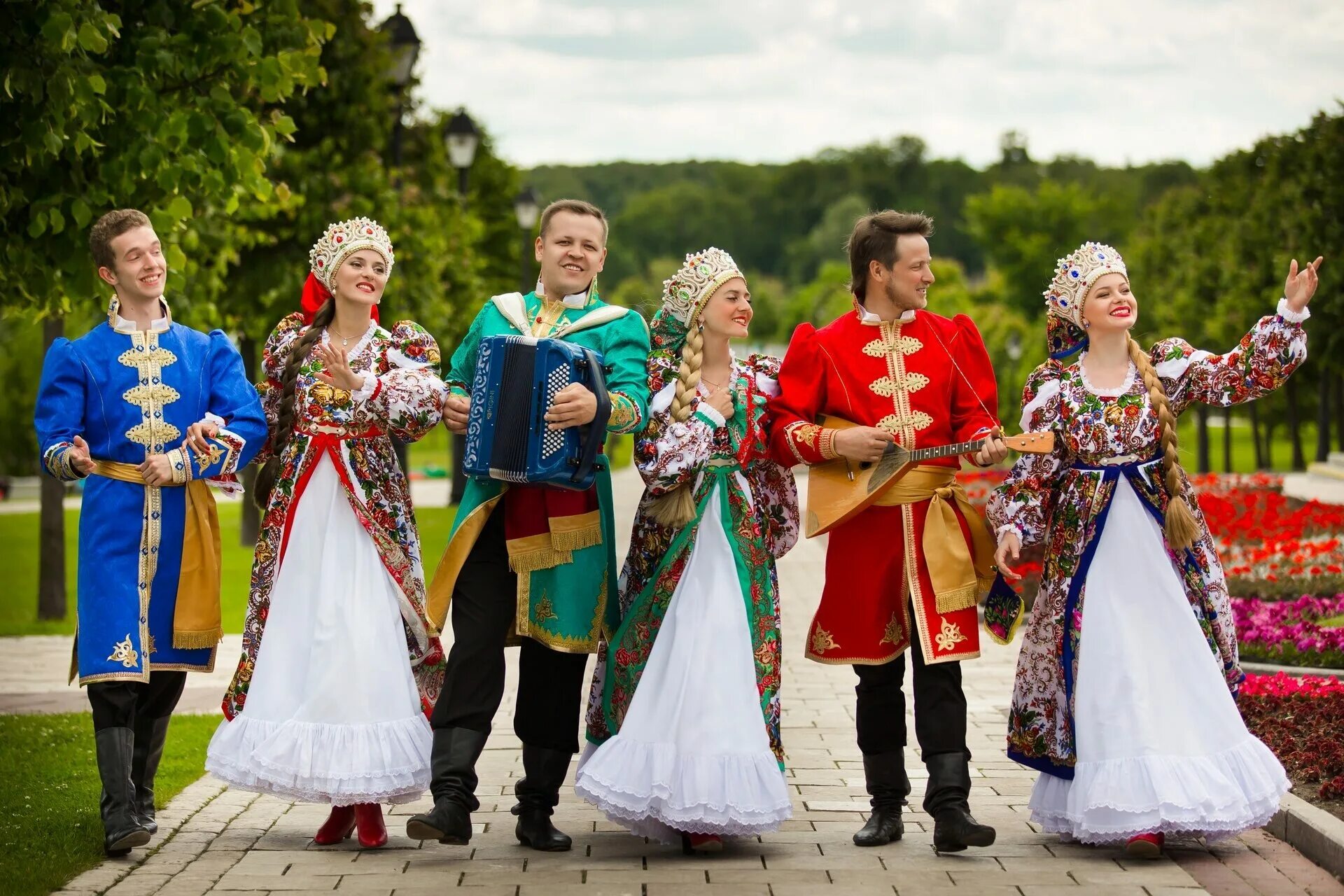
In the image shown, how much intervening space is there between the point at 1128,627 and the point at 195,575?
3.46m

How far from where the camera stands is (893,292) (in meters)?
6.43

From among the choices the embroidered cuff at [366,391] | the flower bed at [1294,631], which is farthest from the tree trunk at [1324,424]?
the embroidered cuff at [366,391]

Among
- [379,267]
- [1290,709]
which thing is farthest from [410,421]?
[1290,709]

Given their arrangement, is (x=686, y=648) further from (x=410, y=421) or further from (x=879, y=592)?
(x=410, y=421)

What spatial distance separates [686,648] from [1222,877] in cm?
198

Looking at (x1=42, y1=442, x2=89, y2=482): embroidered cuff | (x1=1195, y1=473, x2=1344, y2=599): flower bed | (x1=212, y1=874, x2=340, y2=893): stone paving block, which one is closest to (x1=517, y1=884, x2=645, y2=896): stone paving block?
(x1=212, y1=874, x2=340, y2=893): stone paving block

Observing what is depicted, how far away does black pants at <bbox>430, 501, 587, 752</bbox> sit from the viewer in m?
6.10

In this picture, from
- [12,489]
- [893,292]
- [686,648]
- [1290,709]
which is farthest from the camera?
[12,489]

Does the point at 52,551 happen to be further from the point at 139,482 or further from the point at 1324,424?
the point at 1324,424

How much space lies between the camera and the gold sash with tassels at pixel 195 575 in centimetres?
632

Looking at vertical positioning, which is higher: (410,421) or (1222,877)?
(410,421)

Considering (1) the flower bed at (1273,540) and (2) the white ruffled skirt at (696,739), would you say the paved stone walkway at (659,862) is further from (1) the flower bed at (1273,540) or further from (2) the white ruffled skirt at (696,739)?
(1) the flower bed at (1273,540)

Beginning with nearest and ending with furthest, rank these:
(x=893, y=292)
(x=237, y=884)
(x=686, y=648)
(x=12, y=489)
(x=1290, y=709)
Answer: (x=237, y=884) < (x=686, y=648) < (x=893, y=292) < (x=1290, y=709) < (x=12, y=489)

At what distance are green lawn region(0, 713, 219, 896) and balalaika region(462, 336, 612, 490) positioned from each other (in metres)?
1.98
